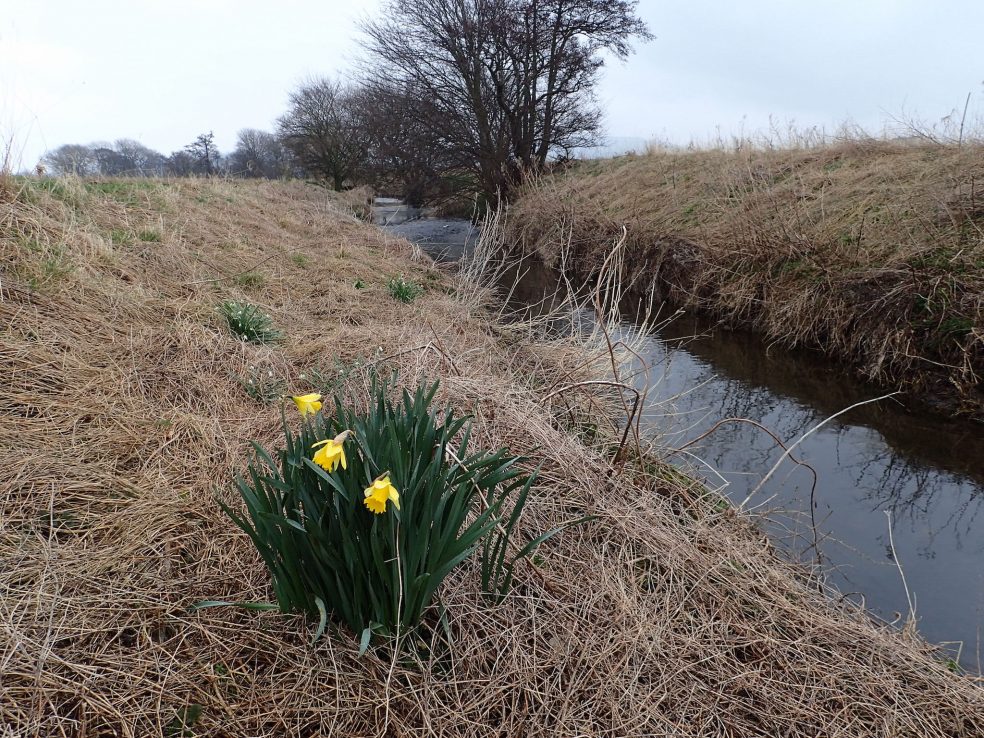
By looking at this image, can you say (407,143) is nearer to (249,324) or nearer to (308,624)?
(249,324)

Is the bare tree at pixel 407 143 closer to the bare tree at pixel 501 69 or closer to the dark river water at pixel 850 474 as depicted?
the bare tree at pixel 501 69

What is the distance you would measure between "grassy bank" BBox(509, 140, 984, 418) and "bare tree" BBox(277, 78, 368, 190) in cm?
1369

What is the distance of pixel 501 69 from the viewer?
17.4 m

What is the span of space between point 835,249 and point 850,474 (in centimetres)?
353

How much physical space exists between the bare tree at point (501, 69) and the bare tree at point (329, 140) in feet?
17.1

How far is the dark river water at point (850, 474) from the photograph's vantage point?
309cm

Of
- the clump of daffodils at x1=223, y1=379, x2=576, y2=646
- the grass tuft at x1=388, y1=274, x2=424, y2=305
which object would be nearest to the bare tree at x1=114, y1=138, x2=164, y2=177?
the grass tuft at x1=388, y1=274, x2=424, y2=305

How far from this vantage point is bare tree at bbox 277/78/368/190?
74.3 ft

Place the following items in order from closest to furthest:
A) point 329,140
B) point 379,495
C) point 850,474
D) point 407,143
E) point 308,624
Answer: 1. point 379,495
2. point 308,624
3. point 850,474
4. point 407,143
5. point 329,140

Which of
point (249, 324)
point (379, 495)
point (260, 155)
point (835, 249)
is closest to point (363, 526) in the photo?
point (379, 495)

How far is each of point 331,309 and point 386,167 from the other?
46.8ft

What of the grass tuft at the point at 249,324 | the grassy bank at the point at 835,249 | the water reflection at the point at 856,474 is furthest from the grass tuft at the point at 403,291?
the water reflection at the point at 856,474

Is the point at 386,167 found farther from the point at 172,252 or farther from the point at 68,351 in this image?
the point at 68,351

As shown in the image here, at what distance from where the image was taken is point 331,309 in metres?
5.53
